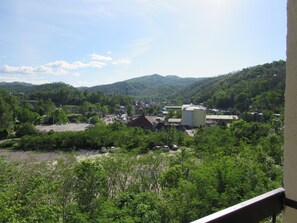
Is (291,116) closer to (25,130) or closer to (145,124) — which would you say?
(145,124)

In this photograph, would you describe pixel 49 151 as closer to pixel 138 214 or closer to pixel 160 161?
pixel 160 161

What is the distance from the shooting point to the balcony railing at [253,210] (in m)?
0.82

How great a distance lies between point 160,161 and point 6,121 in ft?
111

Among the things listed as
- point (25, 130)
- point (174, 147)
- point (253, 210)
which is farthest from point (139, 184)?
point (25, 130)

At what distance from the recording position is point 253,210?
927 millimetres

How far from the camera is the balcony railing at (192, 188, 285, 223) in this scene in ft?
2.68

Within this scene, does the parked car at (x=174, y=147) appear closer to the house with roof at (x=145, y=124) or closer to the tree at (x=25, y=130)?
the house with roof at (x=145, y=124)

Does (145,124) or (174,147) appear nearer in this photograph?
(174,147)

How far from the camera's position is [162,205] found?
834cm

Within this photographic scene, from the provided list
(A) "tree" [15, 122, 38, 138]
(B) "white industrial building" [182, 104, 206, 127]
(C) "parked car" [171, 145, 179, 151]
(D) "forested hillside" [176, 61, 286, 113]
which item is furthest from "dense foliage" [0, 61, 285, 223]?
(A) "tree" [15, 122, 38, 138]

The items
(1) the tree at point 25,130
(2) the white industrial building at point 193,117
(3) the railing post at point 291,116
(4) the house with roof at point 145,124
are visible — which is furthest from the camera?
(2) the white industrial building at point 193,117

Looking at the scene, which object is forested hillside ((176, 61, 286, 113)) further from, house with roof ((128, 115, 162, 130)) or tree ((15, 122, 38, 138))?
tree ((15, 122, 38, 138))

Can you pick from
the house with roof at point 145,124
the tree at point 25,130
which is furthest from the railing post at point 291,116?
the tree at point 25,130

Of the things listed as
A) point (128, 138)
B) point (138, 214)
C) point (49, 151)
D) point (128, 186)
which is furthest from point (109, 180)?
point (49, 151)
